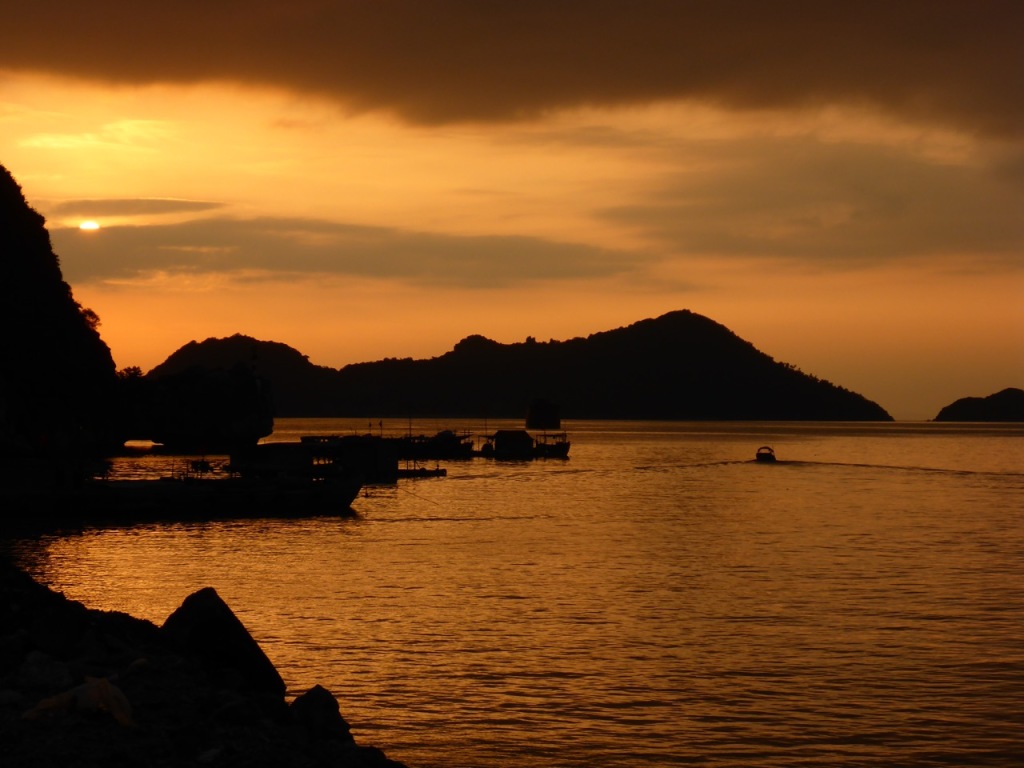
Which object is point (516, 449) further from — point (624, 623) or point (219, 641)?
point (219, 641)

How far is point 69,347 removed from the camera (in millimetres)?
113000

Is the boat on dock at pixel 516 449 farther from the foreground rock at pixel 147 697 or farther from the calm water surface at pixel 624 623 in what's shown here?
the foreground rock at pixel 147 697

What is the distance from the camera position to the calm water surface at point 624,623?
22609mm

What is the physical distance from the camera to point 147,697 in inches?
674

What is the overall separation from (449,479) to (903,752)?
108048 millimetres

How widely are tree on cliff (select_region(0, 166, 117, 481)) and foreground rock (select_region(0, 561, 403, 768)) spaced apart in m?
73.3

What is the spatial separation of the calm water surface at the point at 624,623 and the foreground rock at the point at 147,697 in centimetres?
340

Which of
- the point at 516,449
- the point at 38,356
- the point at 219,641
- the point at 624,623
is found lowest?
the point at 624,623

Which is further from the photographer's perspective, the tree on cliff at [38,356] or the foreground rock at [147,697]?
the tree on cliff at [38,356]

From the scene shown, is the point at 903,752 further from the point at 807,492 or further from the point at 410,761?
the point at 807,492

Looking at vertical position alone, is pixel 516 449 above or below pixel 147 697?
below

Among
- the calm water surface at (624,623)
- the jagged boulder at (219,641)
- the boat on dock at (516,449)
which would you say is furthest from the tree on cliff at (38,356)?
the jagged boulder at (219,641)

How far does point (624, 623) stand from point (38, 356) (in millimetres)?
86682

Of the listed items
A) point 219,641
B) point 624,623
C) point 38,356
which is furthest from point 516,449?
point 219,641
